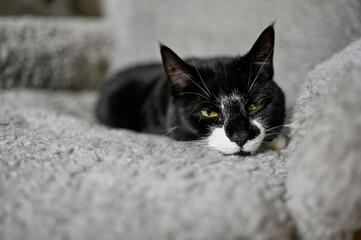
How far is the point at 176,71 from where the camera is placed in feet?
2.77

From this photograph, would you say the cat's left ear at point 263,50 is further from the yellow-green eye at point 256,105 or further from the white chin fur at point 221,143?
the white chin fur at point 221,143

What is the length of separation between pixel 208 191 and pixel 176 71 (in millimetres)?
423

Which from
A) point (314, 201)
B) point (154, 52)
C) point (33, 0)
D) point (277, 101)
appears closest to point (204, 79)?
point (277, 101)

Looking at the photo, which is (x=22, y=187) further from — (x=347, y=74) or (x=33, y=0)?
(x=33, y=0)

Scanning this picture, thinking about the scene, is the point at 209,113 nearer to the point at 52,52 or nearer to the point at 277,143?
the point at 277,143

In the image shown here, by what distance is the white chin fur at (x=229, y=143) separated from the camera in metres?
0.73

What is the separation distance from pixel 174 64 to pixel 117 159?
33cm

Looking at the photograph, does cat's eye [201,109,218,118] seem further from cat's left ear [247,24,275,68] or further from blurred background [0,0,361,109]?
blurred background [0,0,361,109]

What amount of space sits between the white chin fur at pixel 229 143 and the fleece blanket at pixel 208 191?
83 millimetres

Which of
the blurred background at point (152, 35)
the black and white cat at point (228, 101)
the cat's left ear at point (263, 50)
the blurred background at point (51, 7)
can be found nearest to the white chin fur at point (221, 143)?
the black and white cat at point (228, 101)

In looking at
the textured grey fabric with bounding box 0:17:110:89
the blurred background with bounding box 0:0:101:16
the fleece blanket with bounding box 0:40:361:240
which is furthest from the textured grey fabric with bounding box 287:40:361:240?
the blurred background with bounding box 0:0:101:16

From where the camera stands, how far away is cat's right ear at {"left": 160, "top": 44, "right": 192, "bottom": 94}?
2.63 feet

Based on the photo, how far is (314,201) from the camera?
0.52 metres

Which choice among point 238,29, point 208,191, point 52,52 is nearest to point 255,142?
point 208,191
